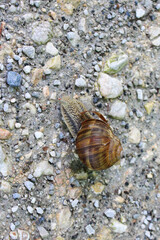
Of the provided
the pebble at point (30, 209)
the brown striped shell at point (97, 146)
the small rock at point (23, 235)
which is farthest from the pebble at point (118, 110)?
the small rock at point (23, 235)

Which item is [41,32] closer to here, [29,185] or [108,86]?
[108,86]

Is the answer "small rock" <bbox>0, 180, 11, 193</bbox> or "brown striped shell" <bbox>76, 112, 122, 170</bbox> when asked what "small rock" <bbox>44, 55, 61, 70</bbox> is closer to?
"brown striped shell" <bbox>76, 112, 122, 170</bbox>

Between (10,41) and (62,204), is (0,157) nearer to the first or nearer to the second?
(62,204)

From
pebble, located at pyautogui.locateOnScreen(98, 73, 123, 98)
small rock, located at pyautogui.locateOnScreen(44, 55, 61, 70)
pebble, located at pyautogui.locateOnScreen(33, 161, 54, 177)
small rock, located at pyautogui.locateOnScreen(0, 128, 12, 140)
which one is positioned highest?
small rock, located at pyautogui.locateOnScreen(44, 55, 61, 70)

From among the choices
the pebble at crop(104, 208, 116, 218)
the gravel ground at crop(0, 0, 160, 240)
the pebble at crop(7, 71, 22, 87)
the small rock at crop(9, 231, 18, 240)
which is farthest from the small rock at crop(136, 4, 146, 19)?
the small rock at crop(9, 231, 18, 240)

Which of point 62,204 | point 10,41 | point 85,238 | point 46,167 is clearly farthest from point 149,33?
point 85,238

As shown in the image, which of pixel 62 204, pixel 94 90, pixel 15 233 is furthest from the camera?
pixel 94 90

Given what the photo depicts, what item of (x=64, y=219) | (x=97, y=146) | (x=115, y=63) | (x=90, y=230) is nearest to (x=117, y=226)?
(x=90, y=230)
